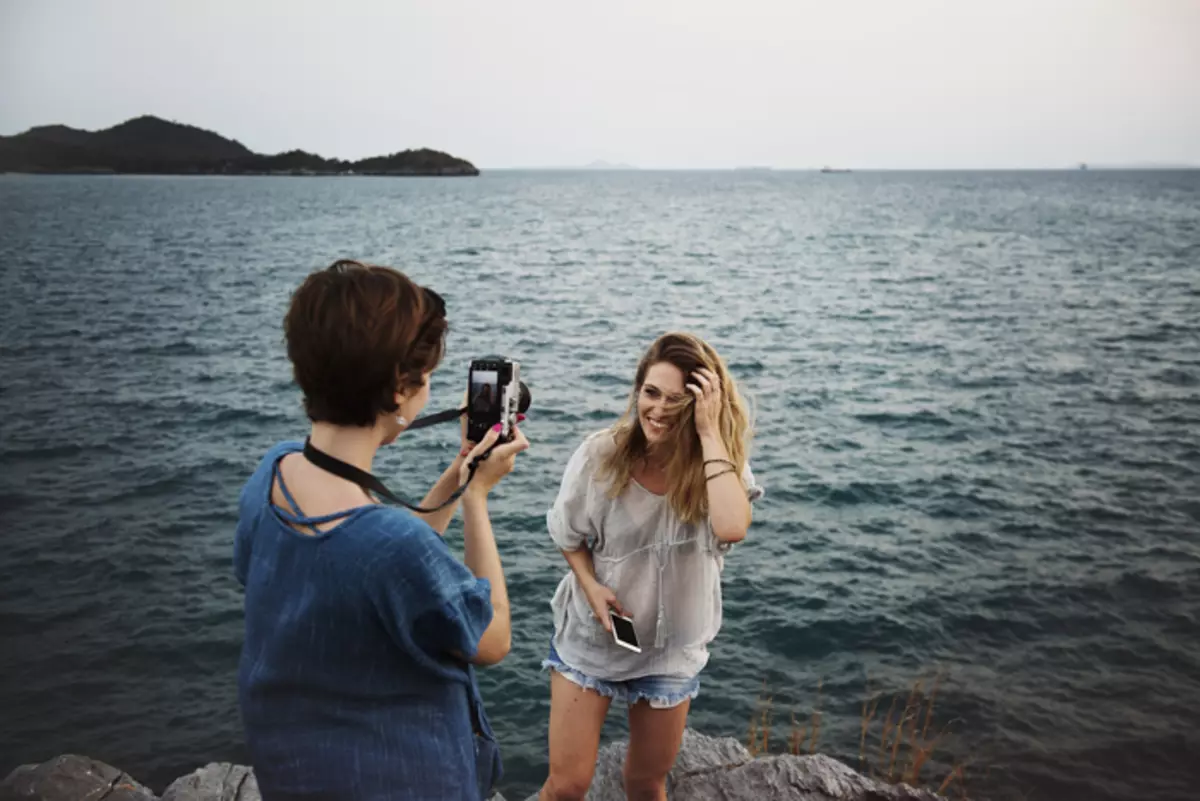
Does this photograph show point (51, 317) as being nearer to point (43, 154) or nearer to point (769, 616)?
point (769, 616)

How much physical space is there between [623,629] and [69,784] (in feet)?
10.9

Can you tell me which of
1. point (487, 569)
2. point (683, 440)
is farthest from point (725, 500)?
point (487, 569)

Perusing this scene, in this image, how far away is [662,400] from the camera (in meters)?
3.40

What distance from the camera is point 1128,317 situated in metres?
31.3

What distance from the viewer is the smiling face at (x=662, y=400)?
340cm

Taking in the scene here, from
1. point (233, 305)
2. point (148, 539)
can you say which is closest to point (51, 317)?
point (233, 305)

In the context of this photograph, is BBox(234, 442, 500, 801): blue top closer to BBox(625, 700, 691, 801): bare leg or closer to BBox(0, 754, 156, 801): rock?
BBox(625, 700, 691, 801): bare leg

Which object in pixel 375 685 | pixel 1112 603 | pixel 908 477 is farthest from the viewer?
pixel 908 477

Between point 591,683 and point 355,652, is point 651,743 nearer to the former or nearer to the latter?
point 591,683

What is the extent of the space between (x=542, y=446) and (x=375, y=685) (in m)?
15.6

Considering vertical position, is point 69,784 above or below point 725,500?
below

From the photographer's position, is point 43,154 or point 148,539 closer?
point 148,539

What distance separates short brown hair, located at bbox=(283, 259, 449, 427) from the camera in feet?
5.57

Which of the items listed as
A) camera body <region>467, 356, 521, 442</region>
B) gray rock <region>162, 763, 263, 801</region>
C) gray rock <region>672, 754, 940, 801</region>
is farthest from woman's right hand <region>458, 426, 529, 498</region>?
gray rock <region>162, 763, 263, 801</region>
